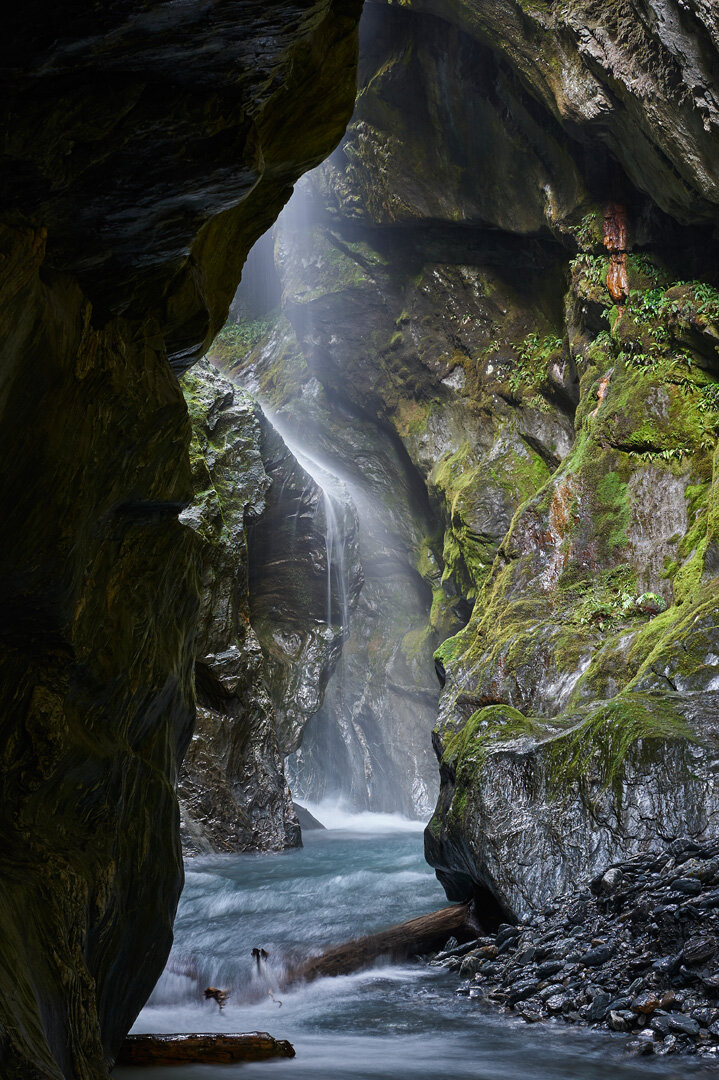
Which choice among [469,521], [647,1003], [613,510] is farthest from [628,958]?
[469,521]

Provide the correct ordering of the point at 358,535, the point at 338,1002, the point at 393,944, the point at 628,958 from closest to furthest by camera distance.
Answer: the point at 628,958 < the point at 338,1002 < the point at 393,944 < the point at 358,535

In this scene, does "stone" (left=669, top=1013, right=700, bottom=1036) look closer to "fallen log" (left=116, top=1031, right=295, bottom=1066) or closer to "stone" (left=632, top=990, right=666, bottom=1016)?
"stone" (left=632, top=990, right=666, bottom=1016)

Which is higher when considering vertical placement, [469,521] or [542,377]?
[542,377]

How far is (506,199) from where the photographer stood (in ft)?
55.0

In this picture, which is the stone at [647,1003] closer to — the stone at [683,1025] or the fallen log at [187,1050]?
the stone at [683,1025]

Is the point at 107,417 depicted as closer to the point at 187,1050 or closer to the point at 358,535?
the point at 187,1050

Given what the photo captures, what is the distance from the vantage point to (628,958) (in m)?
4.99

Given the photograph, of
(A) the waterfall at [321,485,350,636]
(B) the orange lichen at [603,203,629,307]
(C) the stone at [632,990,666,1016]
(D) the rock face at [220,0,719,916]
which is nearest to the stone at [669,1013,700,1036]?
(C) the stone at [632,990,666,1016]

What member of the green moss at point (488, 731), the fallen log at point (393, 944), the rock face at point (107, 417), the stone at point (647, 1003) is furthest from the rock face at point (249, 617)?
the stone at point (647, 1003)

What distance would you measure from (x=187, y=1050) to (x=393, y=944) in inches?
131

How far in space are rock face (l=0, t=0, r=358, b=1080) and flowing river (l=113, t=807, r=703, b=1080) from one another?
1.42 metres

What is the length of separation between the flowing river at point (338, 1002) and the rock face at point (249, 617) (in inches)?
70.8

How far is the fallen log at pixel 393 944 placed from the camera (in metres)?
6.81

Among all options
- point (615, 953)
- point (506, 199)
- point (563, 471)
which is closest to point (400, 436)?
point (506, 199)
